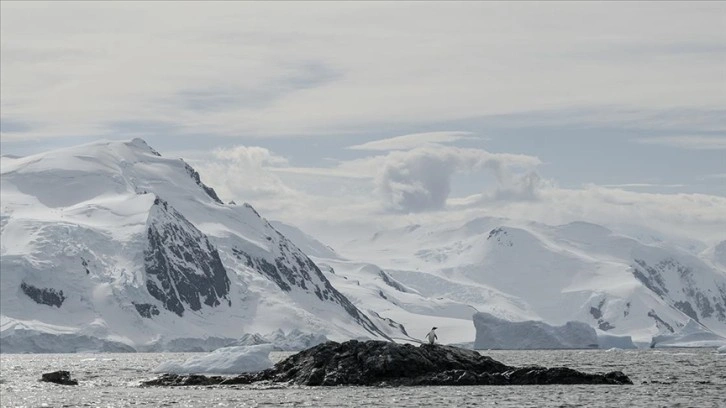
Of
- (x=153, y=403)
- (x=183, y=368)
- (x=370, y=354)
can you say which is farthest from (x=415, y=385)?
(x=183, y=368)

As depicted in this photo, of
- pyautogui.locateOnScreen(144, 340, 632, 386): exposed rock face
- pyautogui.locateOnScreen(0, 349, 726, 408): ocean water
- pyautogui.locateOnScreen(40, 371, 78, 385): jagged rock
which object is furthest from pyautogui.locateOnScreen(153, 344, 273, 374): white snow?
pyautogui.locateOnScreen(144, 340, 632, 386): exposed rock face

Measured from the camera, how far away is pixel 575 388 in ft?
384

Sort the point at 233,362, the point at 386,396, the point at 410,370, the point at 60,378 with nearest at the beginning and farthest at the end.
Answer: the point at 386,396, the point at 410,370, the point at 60,378, the point at 233,362

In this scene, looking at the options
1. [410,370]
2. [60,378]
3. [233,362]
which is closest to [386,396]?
[410,370]

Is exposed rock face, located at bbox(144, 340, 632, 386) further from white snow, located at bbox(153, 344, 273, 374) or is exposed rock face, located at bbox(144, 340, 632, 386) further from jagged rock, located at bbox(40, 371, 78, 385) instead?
white snow, located at bbox(153, 344, 273, 374)

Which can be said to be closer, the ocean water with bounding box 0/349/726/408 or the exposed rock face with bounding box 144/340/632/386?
the ocean water with bounding box 0/349/726/408

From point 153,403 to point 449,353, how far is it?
3640 centimetres

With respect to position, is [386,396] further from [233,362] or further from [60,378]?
[233,362]

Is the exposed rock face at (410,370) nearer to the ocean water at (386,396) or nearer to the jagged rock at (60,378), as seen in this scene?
the ocean water at (386,396)

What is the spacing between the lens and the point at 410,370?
127 metres

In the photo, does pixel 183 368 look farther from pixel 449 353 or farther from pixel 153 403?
pixel 153 403

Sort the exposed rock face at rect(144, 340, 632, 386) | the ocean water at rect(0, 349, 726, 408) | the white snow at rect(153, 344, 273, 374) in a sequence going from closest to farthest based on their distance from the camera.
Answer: the ocean water at rect(0, 349, 726, 408)
the exposed rock face at rect(144, 340, 632, 386)
the white snow at rect(153, 344, 273, 374)

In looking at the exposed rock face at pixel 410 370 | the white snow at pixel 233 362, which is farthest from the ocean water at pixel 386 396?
the white snow at pixel 233 362

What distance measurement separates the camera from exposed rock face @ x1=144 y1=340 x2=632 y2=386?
4958 inches
